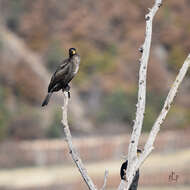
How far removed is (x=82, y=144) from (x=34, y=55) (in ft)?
53.6

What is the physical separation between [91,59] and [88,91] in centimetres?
383

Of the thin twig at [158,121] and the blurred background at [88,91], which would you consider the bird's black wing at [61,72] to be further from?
the blurred background at [88,91]

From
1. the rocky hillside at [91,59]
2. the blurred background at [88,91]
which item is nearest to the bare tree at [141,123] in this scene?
the blurred background at [88,91]

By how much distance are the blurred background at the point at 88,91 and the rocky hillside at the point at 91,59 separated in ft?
0.24

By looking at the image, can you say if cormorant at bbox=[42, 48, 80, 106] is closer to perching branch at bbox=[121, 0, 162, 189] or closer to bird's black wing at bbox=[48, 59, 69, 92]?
bird's black wing at bbox=[48, 59, 69, 92]

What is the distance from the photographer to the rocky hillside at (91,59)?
4569cm

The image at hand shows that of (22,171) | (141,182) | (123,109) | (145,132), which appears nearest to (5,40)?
(123,109)

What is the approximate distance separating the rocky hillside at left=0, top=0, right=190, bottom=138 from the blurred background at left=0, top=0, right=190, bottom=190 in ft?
0.24

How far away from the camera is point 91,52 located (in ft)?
185

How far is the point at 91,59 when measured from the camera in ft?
178

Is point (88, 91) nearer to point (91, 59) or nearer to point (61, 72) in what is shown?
point (91, 59)

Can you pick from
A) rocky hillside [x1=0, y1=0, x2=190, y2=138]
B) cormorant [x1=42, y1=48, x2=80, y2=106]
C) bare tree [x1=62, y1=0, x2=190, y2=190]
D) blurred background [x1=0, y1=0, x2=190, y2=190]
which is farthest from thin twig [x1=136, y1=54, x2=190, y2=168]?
rocky hillside [x1=0, y1=0, x2=190, y2=138]

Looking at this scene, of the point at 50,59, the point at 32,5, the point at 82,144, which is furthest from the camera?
the point at 32,5

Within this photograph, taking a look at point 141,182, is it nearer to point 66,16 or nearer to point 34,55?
point 34,55
